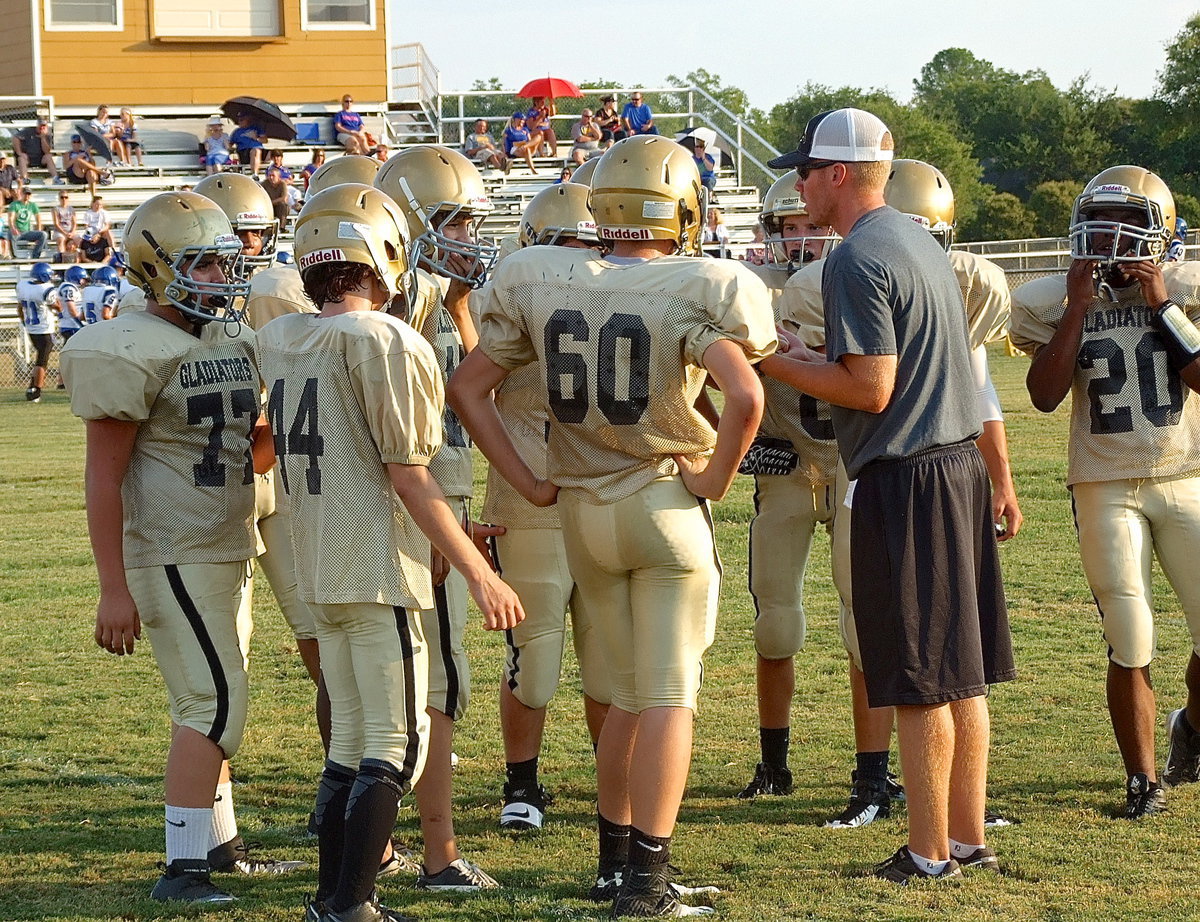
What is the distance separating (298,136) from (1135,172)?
22659mm

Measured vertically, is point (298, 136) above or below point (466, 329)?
above

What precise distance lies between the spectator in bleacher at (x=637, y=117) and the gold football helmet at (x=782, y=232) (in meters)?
21.7

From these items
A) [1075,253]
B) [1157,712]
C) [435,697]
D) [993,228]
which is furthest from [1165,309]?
[993,228]

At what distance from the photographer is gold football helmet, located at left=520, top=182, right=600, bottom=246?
5379 mm

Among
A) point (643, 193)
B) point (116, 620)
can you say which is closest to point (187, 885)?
point (116, 620)

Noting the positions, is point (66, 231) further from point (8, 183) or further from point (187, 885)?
point (187, 885)

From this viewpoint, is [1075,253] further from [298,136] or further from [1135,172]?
[298,136]

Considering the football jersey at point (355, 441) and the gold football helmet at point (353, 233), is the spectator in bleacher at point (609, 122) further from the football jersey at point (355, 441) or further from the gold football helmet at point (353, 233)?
the football jersey at point (355, 441)

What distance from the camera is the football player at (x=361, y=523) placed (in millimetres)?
3883

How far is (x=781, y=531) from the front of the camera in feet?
18.0

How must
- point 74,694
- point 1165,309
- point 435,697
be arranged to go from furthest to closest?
point 74,694 → point 1165,309 → point 435,697

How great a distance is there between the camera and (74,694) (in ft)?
22.6

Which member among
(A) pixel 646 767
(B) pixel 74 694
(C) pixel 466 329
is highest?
(C) pixel 466 329

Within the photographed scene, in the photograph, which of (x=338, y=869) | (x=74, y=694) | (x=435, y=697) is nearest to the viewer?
(x=338, y=869)
